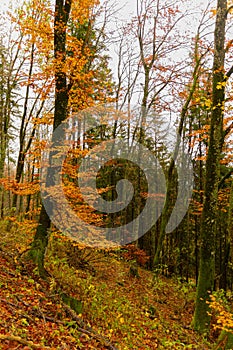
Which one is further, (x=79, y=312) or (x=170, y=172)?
(x=170, y=172)

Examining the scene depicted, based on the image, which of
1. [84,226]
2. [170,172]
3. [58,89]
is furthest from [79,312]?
[170,172]

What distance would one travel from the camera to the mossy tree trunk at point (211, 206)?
8.09 meters

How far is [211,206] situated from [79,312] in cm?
445

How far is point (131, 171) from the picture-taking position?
20.6m

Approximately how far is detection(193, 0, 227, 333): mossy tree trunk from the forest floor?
717 mm

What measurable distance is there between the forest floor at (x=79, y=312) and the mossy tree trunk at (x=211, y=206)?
72 cm

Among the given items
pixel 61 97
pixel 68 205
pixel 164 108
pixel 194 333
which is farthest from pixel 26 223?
pixel 164 108

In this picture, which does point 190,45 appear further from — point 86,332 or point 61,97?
point 86,332

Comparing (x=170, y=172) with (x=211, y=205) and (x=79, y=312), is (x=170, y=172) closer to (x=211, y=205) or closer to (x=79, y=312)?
(x=211, y=205)

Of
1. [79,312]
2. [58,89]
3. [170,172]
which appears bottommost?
[79,312]

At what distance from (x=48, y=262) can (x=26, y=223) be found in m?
1.50

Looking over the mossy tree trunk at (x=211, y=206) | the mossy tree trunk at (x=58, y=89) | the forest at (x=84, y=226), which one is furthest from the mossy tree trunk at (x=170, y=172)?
the mossy tree trunk at (x=58, y=89)

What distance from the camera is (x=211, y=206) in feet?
27.1

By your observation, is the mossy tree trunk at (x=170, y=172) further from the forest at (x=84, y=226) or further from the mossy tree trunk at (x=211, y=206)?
the mossy tree trunk at (x=211, y=206)
